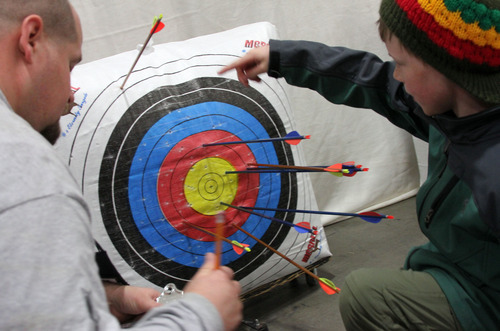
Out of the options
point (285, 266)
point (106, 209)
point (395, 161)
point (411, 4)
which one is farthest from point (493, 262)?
point (395, 161)

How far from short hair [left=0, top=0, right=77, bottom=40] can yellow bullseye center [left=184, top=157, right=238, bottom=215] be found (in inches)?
22.3

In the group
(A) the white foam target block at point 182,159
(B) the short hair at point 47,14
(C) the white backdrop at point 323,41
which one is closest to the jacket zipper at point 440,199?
(A) the white foam target block at point 182,159

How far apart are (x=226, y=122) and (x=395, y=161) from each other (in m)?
1.03

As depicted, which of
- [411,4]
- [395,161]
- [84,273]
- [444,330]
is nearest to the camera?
[84,273]

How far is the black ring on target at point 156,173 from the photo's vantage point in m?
1.08

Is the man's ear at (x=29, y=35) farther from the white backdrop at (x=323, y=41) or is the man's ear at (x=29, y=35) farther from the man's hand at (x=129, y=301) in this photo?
the white backdrop at (x=323, y=41)

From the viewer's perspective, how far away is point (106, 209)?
42.1 inches

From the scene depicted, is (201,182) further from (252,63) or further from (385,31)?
(385,31)

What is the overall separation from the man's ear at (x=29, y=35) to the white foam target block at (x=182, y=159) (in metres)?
0.50

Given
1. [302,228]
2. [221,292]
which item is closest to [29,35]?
[221,292]

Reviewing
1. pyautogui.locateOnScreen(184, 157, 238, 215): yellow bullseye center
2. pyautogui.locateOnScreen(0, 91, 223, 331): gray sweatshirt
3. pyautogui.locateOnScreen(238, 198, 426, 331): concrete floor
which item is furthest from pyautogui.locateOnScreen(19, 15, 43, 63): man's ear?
pyautogui.locateOnScreen(238, 198, 426, 331): concrete floor

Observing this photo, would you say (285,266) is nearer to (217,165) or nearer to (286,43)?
(217,165)

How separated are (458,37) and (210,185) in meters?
0.68

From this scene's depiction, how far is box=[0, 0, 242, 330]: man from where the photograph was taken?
16.2 inches
